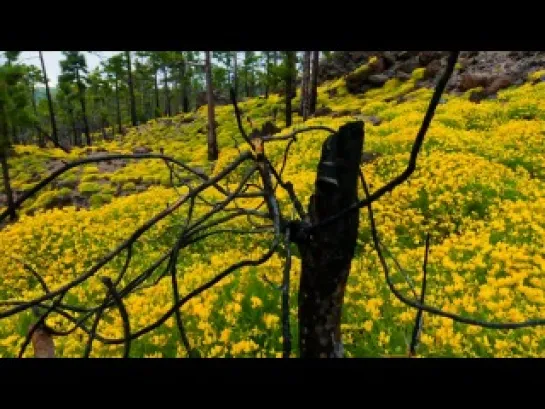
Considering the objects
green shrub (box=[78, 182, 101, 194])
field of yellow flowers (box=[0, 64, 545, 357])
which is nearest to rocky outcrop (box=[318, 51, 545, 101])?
field of yellow flowers (box=[0, 64, 545, 357])

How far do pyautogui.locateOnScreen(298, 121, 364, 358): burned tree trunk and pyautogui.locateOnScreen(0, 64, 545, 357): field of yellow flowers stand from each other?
56.7 inches

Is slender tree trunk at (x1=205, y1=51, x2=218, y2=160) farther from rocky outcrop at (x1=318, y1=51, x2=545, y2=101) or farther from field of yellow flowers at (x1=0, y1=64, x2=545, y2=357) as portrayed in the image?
rocky outcrop at (x1=318, y1=51, x2=545, y2=101)

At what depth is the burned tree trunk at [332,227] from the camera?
4.83 ft

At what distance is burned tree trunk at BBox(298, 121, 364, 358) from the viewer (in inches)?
58.0

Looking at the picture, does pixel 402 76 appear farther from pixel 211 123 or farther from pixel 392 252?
pixel 392 252

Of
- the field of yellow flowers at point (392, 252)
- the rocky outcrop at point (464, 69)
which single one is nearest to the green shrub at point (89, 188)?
the field of yellow flowers at point (392, 252)

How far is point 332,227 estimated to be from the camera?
1.46 m

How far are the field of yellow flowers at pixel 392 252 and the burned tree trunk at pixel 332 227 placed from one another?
1439mm

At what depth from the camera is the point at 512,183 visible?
29.8 feet

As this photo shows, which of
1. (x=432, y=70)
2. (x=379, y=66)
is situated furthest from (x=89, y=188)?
(x=379, y=66)

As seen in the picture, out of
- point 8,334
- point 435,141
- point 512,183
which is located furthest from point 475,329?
point 435,141

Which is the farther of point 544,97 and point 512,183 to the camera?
point 544,97
